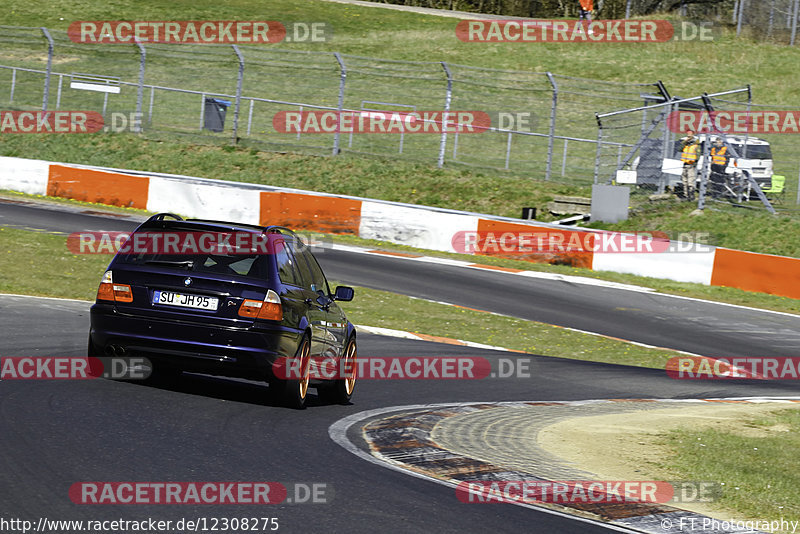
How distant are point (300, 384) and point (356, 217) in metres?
15.8

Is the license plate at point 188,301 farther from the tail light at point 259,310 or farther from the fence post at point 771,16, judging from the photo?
the fence post at point 771,16

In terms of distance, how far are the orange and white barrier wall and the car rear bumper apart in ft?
47.0

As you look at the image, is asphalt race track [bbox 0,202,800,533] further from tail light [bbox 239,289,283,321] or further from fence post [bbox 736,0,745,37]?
fence post [bbox 736,0,745,37]

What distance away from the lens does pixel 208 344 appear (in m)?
8.24

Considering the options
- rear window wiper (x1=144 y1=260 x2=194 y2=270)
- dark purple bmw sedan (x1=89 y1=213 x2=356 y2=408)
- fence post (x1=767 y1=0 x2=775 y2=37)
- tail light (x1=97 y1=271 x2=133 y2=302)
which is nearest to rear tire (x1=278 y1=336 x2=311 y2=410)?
dark purple bmw sedan (x1=89 y1=213 x2=356 y2=408)

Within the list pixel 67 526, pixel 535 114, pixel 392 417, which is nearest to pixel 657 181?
pixel 535 114

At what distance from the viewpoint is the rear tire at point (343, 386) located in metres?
9.60

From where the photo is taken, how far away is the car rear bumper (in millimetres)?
8250

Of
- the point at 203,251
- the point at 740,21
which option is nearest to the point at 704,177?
the point at 203,251

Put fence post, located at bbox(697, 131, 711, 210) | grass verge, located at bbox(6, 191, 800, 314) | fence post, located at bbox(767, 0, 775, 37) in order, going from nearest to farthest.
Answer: grass verge, located at bbox(6, 191, 800, 314) → fence post, located at bbox(697, 131, 711, 210) → fence post, located at bbox(767, 0, 775, 37)

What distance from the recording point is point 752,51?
47656 millimetres

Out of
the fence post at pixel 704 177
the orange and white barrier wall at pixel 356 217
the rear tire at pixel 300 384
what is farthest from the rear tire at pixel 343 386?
the fence post at pixel 704 177

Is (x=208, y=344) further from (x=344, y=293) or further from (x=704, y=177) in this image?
(x=704, y=177)

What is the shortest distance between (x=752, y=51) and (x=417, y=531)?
4640 cm
